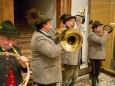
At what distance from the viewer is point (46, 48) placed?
2242 millimetres

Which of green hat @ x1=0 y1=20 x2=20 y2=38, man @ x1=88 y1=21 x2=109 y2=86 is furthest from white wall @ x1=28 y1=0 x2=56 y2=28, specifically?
green hat @ x1=0 y1=20 x2=20 y2=38

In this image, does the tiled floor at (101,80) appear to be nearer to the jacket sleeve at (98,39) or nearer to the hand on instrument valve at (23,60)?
the jacket sleeve at (98,39)

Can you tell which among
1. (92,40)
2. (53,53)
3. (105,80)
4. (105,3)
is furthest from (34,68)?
(105,3)

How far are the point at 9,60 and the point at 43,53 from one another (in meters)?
0.59

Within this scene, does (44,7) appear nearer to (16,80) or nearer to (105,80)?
(105,80)

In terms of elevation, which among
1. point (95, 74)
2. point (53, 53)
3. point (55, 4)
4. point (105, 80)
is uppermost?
point (55, 4)

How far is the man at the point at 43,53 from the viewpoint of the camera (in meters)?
2.28

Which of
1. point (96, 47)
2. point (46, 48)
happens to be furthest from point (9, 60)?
point (96, 47)

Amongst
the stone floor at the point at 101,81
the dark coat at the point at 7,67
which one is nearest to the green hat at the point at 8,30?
the dark coat at the point at 7,67

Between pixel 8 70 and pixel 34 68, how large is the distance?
732 millimetres

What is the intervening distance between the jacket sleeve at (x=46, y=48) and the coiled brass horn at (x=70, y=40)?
28cm

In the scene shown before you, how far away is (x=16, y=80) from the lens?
1.75 meters

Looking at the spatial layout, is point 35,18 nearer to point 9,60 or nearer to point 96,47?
point 9,60

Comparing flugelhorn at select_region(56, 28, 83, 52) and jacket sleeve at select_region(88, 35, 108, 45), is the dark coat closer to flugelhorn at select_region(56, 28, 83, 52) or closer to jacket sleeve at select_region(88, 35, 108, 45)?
flugelhorn at select_region(56, 28, 83, 52)
